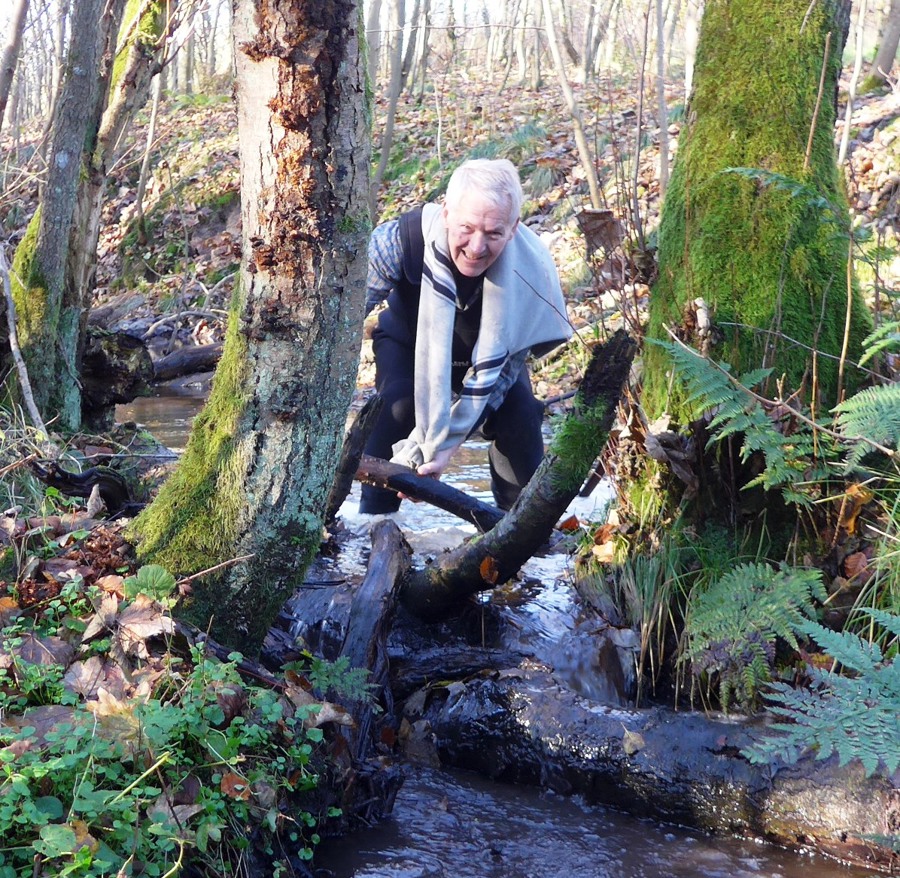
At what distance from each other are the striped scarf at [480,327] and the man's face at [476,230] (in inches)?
3.4

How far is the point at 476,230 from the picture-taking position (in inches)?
170

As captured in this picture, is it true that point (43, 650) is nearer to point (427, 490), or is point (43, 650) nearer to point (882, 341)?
point (427, 490)

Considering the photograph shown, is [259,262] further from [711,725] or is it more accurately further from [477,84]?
[477,84]

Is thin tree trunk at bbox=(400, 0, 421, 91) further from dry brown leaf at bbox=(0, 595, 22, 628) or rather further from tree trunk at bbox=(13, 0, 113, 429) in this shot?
dry brown leaf at bbox=(0, 595, 22, 628)

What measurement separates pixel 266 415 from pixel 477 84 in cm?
2033

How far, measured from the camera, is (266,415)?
2.93 metres

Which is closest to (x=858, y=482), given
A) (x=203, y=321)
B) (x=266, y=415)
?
(x=266, y=415)

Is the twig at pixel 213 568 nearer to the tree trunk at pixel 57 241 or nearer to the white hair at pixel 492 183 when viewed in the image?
the white hair at pixel 492 183

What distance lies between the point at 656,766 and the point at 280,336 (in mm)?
2037

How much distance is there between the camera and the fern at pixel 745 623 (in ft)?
10.6

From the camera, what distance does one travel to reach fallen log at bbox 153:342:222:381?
28.0ft

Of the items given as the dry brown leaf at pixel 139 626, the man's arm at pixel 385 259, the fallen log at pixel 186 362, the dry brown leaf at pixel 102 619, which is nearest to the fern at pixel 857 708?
the dry brown leaf at pixel 139 626

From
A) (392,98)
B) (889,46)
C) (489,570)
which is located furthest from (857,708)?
(889,46)

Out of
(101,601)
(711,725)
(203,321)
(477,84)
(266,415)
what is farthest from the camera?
(477,84)
